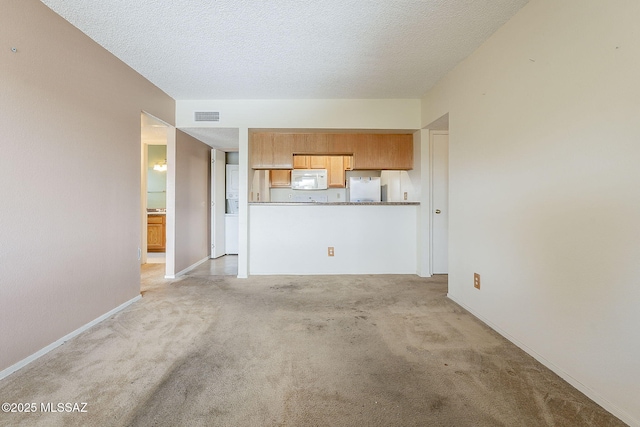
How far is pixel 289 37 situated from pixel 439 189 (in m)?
2.72

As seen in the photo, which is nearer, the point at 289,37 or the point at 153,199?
the point at 289,37

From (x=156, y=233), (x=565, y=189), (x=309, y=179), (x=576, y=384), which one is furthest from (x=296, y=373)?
(x=156, y=233)

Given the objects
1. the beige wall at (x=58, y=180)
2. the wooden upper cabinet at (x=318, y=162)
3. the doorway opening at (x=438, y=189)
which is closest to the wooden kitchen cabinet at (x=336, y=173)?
the wooden upper cabinet at (x=318, y=162)

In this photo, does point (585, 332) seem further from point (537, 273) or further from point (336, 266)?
point (336, 266)

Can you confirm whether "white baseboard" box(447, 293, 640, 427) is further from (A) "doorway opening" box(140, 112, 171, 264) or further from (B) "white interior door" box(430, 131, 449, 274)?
(A) "doorway opening" box(140, 112, 171, 264)

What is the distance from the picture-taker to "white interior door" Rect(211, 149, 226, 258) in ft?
16.0

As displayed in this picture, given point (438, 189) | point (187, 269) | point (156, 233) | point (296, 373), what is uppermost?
point (438, 189)

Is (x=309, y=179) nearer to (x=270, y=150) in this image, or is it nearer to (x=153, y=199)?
(x=270, y=150)

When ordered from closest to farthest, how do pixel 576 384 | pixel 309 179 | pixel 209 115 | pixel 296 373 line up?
1. pixel 576 384
2. pixel 296 373
3. pixel 209 115
4. pixel 309 179

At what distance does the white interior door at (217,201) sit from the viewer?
488 centimetres

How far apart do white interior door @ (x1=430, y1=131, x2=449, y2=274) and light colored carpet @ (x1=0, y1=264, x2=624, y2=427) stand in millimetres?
1315

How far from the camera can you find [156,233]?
544 cm

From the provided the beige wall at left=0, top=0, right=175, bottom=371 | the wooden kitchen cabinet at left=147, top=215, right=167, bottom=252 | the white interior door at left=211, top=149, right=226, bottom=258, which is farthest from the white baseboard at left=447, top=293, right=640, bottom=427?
the wooden kitchen cabinet at left=147, top=215, right=167, bottom=252

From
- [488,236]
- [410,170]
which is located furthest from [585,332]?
[410,170]
